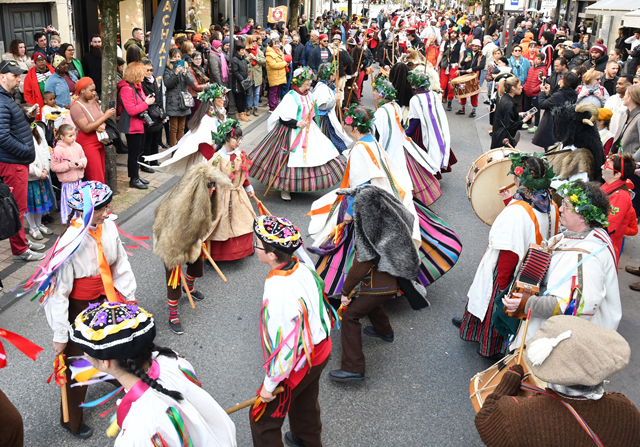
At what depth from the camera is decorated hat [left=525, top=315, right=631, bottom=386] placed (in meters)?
2.14

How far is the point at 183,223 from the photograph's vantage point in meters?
4.46

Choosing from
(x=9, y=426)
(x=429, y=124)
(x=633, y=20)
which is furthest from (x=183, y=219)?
(x=633, y=20)

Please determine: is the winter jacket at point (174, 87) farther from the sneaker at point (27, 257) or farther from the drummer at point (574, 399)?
the drummer at point (574, 399)

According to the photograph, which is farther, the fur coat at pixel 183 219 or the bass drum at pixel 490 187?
the bass drum at pixel 490 187

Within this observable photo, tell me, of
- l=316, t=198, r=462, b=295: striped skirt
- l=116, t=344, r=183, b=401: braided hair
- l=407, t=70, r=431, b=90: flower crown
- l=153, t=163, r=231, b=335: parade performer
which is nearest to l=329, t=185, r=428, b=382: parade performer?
l=316, t=198, r=462, b=295: striped skirt

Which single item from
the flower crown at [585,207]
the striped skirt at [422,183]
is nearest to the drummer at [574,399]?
the flower crown at [585,207]

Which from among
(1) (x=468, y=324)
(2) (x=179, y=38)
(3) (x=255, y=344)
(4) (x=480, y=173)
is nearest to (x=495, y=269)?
(1) (x=468, y=324)

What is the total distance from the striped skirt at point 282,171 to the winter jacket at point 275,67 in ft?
17.8

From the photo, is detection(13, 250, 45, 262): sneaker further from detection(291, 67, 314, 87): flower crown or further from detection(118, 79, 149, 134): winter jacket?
detection(291, 67, 314, 87): flower crown

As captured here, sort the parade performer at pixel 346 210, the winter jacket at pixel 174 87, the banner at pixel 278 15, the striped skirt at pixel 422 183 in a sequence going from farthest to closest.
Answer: the banner at pixel 278 15 < the winter jacket at pixel 174 87 < the striped skirt at pixel 422 183 < the parade performer at pixel 346 210

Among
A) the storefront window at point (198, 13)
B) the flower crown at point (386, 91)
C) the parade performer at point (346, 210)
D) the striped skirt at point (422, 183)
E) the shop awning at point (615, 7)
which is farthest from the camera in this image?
the storefront window at point (198, 13)

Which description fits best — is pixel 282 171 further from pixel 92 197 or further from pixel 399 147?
pixel 92 197

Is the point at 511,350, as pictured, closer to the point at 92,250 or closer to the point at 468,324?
the point at 468,324

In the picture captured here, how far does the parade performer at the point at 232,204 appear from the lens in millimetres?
5535
